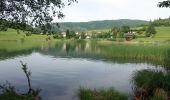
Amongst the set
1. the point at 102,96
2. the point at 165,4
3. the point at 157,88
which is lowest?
the point at 102,96

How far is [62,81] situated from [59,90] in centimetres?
635

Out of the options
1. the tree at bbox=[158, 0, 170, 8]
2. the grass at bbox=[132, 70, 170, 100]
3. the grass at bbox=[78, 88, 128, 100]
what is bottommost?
the grass at bbox=[78, 88, 128, 100]

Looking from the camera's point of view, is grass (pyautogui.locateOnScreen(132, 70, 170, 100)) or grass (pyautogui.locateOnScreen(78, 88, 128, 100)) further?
grass (pyautogui.locateOnScreen(78, 88, 128, 100))

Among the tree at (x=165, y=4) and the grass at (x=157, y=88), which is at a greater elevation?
the tree at (x=165, y=4)

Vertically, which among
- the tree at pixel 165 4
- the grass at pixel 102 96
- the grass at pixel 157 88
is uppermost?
the tree at pixel 165 4

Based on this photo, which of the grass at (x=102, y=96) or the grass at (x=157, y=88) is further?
the grass at (x=102, y=96)

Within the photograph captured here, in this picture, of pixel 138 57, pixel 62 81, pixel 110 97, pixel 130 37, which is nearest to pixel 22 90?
pixel 62 81

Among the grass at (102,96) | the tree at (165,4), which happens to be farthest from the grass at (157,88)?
the tree at (165,4)

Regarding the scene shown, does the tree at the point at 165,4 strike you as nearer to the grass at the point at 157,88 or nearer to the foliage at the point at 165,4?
the foliage at the point at 165,4

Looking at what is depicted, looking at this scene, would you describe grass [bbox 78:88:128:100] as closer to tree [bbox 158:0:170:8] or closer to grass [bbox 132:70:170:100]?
grass [bbox 132:70:170:100]

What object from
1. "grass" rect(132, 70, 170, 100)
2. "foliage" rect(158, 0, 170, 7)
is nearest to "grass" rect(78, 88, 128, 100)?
"grass" rect(132, 70, 170, 100)

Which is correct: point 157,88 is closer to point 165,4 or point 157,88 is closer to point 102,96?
point 102,96

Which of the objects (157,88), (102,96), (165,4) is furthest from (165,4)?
(102,96)

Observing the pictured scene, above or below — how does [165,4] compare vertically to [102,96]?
above
